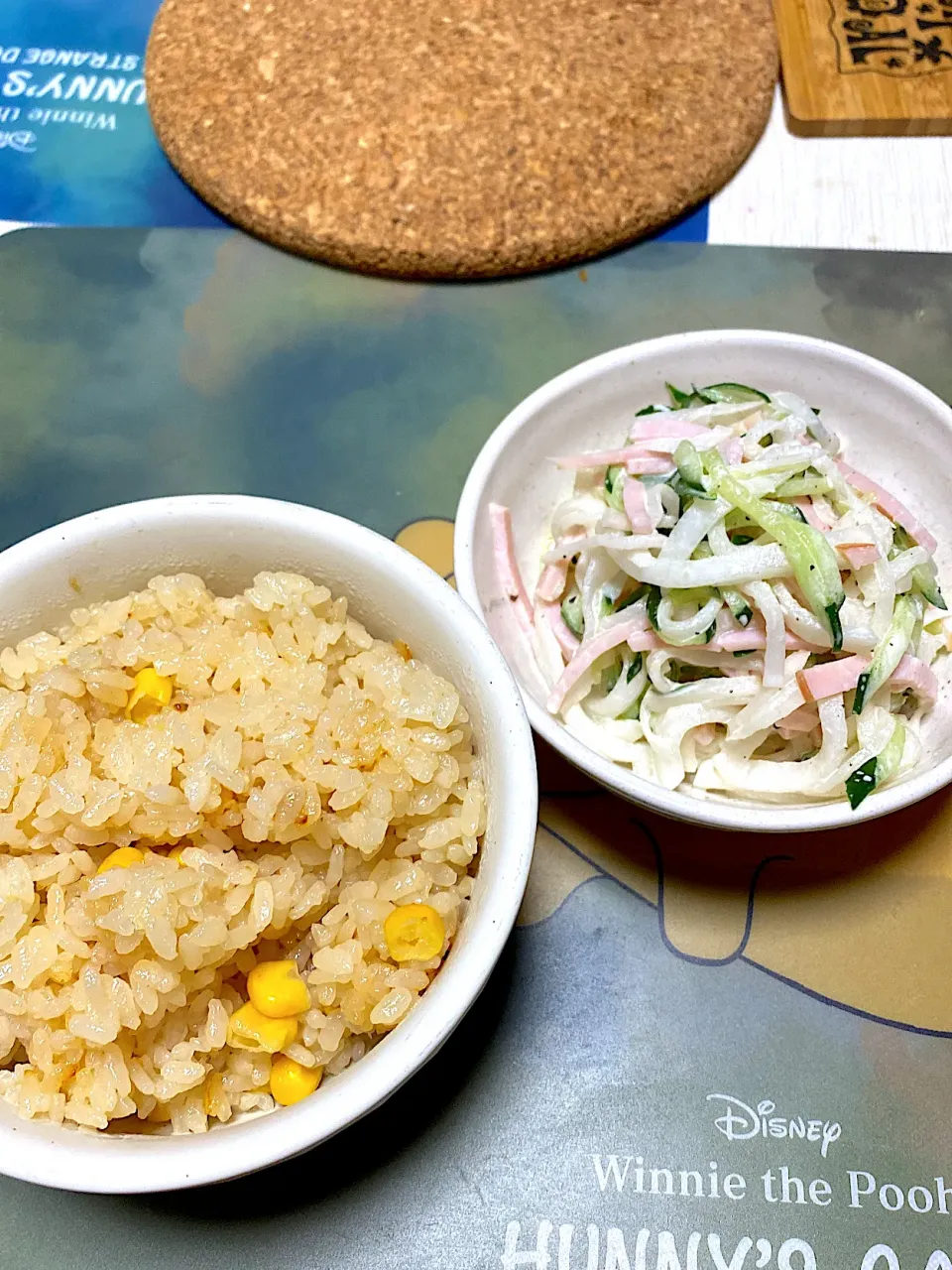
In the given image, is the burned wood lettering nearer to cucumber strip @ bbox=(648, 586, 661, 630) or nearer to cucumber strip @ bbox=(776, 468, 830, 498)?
cucumber strip @ bbox=(776, 468, 830, 498)

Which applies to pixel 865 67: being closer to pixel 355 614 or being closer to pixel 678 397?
pixel 678 397

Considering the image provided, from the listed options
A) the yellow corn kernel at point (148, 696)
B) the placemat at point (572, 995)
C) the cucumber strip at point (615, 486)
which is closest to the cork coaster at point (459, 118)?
the placemat at point (572, 995)

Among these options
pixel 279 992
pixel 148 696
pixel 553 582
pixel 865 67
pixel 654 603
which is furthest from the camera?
pixel 865 67

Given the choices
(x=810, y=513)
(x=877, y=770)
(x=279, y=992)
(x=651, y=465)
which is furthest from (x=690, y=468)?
(x=279, y=992)

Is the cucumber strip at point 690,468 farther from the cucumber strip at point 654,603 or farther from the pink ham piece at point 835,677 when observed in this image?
the pink ham piece at point 835,677

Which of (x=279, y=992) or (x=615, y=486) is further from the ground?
(x=615, y=486)

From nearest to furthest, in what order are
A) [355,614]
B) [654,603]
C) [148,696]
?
[148,696] < [355,614] < [654,603]
